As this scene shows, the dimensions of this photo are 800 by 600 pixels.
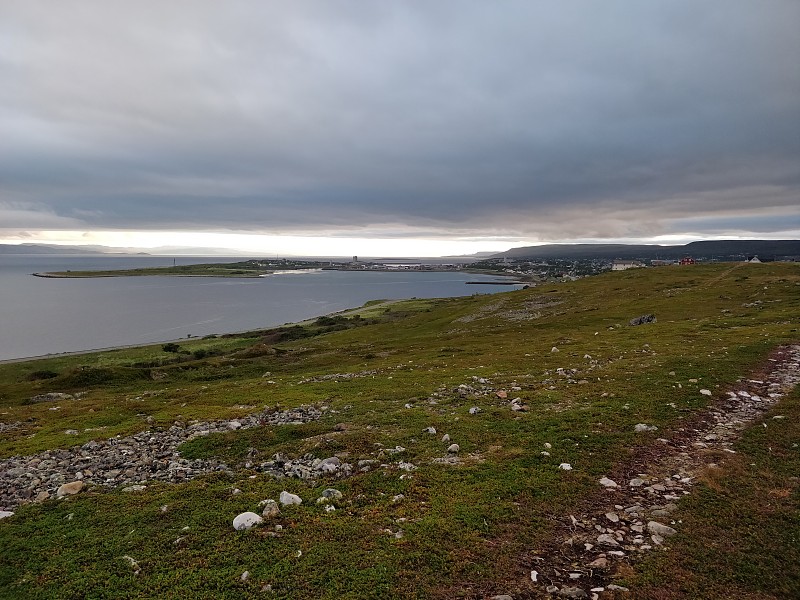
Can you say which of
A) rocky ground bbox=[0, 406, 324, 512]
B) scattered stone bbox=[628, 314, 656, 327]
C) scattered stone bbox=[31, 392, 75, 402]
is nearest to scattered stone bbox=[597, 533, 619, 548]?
rocky ground bbox=[0, 406, 324, 512]

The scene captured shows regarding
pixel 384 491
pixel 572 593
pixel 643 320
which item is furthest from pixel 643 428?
pixel 643 320

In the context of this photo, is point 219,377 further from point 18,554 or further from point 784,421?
point 784,421

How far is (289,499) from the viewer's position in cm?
996

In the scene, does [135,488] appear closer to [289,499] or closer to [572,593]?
[289,499]

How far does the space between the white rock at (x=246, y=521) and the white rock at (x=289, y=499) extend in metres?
0.77

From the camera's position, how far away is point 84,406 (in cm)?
2688

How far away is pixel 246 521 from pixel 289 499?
3.54 feet

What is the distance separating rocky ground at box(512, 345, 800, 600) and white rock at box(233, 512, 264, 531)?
5407mm

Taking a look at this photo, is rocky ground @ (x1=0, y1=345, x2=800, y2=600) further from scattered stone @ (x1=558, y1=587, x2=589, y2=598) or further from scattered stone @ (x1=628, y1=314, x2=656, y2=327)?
scattered stone @ (x1=628, y1=314, x2=656, y2=327)

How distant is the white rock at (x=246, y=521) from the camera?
9.04 metres

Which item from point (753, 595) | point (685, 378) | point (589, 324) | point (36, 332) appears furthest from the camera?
point (36, 332)

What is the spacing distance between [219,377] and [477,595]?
38295 millimetres

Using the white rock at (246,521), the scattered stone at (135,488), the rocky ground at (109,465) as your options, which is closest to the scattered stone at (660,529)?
the white rock at (246,521)

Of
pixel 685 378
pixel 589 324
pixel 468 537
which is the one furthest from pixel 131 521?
pixel 589 324
